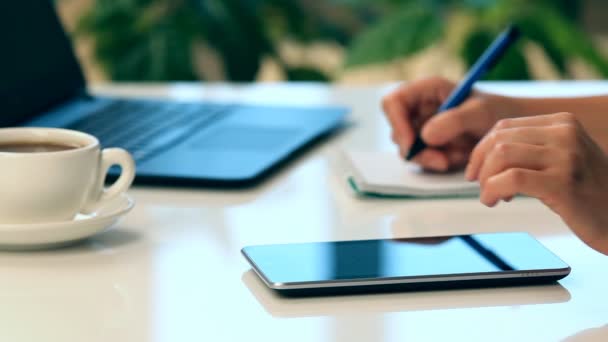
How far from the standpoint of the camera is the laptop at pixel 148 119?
94 cm

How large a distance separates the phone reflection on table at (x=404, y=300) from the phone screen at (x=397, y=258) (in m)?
0.01

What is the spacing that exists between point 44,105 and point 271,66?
2105 millimetres

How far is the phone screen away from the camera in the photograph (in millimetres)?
641

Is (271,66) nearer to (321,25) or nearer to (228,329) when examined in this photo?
(321,25)

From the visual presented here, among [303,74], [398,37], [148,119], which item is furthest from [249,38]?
[148,119]

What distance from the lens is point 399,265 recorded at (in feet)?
2.15

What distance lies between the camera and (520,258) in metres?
0.67

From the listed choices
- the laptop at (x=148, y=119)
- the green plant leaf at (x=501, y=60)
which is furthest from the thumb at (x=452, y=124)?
the green plant leaf at (x=501, y=60)

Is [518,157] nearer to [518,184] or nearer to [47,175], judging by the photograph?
[518,184]

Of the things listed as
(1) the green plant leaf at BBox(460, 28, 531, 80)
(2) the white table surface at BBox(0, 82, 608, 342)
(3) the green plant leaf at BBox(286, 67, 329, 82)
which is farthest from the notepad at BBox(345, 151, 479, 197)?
(3) the green plant leaf at BBox(286, 67, 329, 82)

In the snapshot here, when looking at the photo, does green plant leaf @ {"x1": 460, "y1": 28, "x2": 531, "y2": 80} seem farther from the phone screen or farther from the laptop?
the phone screen

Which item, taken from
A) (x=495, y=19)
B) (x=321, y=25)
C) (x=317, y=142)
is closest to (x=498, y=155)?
(x=317, y=142)

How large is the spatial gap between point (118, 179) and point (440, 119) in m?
0.32

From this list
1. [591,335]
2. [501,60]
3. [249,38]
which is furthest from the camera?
[249,38]
